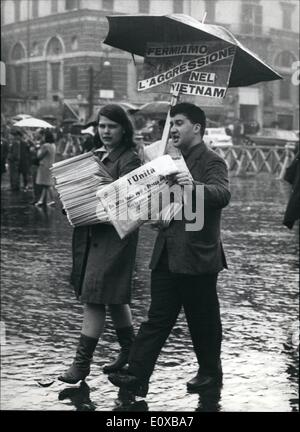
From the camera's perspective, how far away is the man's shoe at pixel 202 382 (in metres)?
5.50

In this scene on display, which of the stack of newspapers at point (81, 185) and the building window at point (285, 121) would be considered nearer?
the stack of newspapers at point (81, 185)

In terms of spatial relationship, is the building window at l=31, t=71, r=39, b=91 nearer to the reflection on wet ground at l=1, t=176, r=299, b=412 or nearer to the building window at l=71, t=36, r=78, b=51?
Result: the building window at l=71, t=36, r=78, b=51

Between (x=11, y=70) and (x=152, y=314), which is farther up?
(x=11, y=70)

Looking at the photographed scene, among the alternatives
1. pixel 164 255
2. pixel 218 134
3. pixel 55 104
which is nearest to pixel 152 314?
pixel 164 255

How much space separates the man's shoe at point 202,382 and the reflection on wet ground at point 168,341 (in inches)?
2.3

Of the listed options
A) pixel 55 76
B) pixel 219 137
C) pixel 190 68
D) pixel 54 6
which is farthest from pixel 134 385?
pixel 55 76

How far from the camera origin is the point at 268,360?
20.7 ft

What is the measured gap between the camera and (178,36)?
5227 millimetres

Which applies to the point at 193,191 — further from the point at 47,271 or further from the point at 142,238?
the point at 142,238

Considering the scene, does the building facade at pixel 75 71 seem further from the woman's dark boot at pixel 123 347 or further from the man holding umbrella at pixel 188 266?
the man holding umbrella at pixel 188 266

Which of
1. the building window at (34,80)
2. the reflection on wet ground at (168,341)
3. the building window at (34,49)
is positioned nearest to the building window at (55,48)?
the building window at (34,49)

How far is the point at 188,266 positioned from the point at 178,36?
138cm

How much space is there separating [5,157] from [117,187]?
1769 centimetres

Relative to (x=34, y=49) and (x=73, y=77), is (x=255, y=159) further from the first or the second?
(x=34, y=49)
